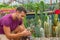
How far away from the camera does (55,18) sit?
1.98m

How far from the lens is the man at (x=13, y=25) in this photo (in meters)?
1.62

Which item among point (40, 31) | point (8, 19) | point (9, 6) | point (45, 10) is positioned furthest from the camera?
point (9, 6)

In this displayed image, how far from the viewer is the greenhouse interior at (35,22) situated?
5.48ft

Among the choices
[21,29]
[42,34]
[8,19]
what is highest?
[8,19]

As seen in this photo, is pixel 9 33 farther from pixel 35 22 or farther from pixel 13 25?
pixel 35 22

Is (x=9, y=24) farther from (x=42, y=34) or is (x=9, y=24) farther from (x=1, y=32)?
(x=42, y=34)

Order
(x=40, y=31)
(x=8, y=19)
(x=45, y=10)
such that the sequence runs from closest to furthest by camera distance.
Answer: (x=8, y=19) → (x=40, y=31) → (x=45, y=10)

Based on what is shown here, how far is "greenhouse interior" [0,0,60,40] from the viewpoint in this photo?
1671 mm

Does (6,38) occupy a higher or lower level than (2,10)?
lower

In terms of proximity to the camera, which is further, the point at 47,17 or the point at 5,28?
the point at 47,17

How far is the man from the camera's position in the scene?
5.32 ft

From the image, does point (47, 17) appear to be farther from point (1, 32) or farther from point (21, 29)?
point (1, 32)

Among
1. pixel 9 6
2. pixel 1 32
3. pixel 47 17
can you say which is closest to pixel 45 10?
pixel 47 17

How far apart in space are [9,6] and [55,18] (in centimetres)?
57
